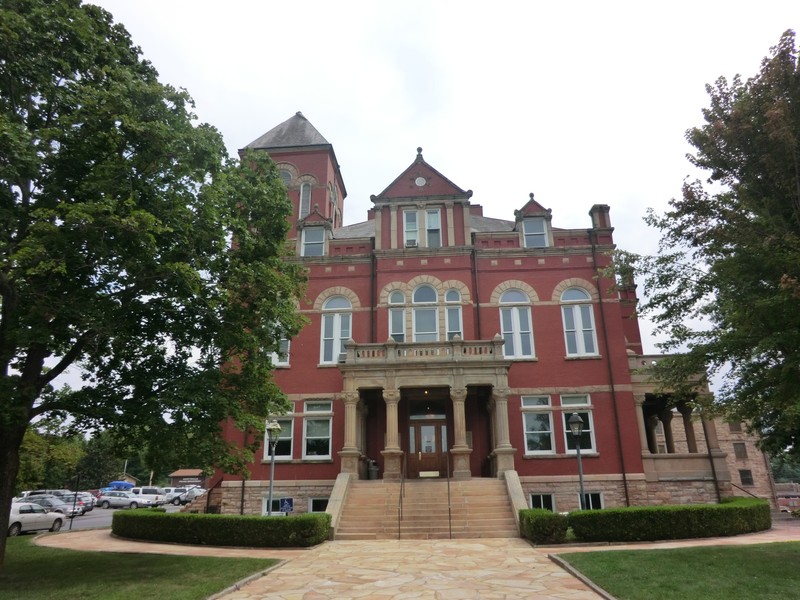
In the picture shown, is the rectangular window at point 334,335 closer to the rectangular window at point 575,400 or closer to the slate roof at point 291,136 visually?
the rectangular window at point 575,400

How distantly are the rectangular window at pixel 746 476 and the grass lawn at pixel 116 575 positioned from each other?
45.3 metres

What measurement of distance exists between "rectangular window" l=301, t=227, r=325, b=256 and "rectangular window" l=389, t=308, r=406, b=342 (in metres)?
4.61

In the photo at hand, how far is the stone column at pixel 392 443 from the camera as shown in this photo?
68.3ft

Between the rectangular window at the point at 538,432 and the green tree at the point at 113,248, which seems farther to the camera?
the rectangular window at the point at 538,432

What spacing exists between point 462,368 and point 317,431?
A: 6.80 metres

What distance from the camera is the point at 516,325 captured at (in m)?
24.7

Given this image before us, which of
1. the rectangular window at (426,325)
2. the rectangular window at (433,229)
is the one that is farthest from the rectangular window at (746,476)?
the rectangular window at (433,229)

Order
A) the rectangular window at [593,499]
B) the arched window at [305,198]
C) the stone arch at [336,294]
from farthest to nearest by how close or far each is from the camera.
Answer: the arched window at [305,198], the stone arch at [336,294], the rectangular window at [593,499]

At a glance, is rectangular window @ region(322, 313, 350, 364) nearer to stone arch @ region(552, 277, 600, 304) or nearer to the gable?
the gable

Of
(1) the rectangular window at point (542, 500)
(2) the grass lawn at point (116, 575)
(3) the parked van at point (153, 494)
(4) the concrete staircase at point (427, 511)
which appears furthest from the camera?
(3) the parked van at point (153, 494)

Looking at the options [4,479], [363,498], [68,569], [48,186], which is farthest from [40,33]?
[363,498]

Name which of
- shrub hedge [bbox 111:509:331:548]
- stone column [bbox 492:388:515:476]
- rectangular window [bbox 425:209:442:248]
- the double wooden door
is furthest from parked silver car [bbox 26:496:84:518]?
stone column [bbox 492:388:515:476]

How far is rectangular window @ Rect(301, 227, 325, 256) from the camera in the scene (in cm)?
2642

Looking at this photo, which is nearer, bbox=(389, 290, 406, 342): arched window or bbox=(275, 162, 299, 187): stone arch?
bbox=(389, 290, 406, 342): arched window
